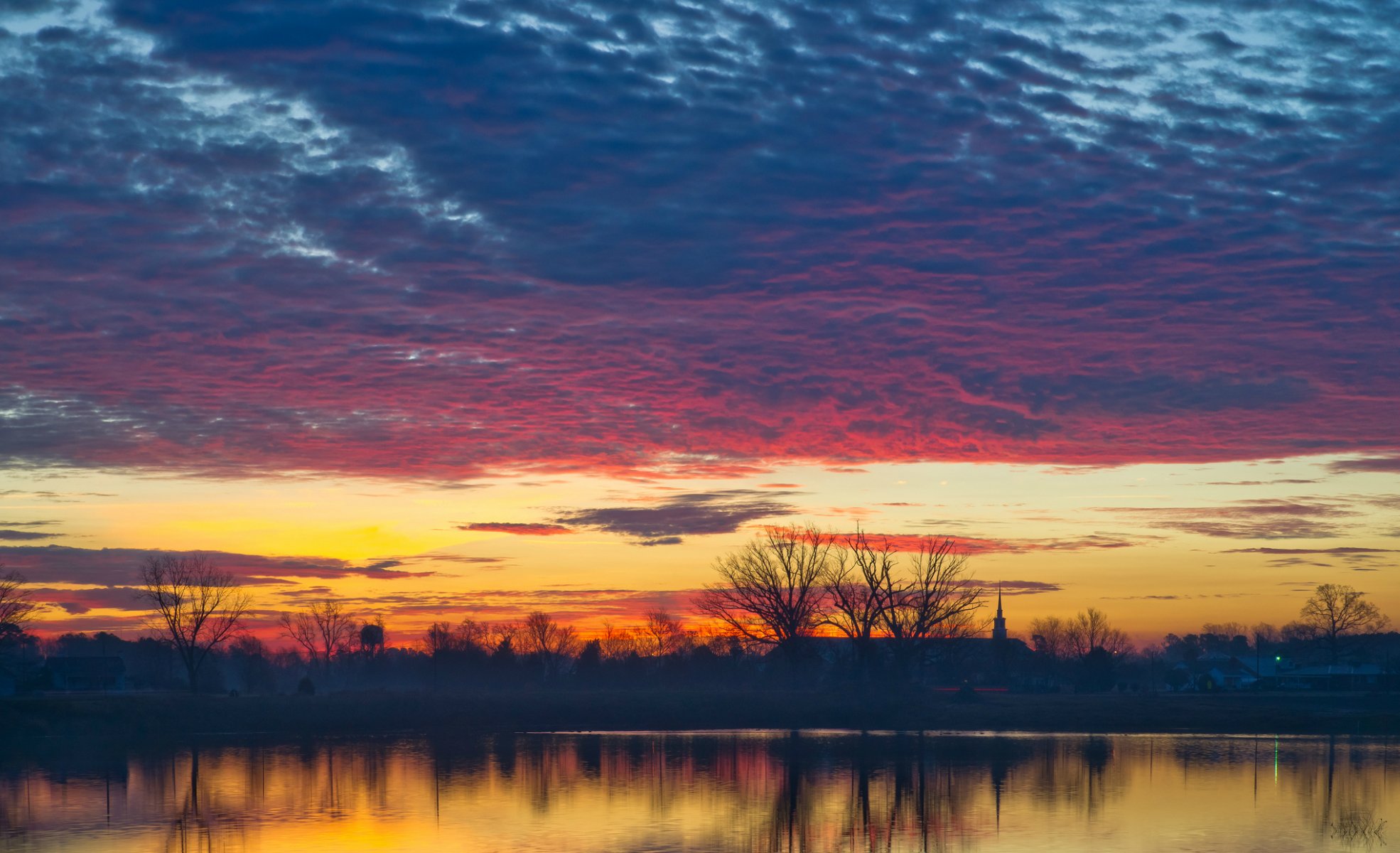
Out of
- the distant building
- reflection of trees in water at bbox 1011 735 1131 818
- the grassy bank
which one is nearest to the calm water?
reflection of trees in water at bbox 1011 735 1131 818

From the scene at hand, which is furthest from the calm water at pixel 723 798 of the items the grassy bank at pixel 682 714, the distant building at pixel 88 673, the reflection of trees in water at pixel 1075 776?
the distant building at pixel 88 673

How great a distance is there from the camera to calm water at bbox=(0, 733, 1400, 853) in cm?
2875

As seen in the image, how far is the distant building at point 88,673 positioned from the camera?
127 metres

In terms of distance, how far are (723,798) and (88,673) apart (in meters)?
116

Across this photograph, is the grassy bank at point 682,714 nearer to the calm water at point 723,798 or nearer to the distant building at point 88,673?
the calm water at point 723,798

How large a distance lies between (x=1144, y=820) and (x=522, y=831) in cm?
1609

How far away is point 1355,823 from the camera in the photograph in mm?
30266

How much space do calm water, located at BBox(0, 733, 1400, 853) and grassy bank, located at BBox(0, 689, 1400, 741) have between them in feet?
32.7

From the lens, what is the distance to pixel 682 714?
252ft

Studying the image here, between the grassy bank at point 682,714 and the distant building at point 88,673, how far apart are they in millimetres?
56538

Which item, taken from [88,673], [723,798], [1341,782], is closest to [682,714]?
[723,798]

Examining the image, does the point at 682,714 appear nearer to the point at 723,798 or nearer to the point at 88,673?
the point at 723,798

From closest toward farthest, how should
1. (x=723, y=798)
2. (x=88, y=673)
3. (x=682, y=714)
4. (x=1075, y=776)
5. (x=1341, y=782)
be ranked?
(x=723, y=798)
(x=1341, y=782)
(x=1075, y=776)
(x=682, y=714)
(x=88, y=673)

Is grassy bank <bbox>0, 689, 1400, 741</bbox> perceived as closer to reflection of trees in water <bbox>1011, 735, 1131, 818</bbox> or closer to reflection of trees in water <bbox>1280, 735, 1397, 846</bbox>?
reflection of trees in water <bbox>1280, 735, 1397, 846</bbox>
